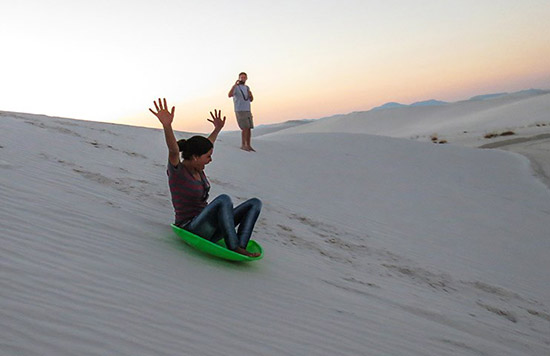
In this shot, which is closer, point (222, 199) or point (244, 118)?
point (222, 199)

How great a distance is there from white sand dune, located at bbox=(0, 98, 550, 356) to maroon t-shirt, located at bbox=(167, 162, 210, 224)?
0.98 ft

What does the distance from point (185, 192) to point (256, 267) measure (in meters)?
0.91

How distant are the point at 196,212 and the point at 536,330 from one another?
11.1ft

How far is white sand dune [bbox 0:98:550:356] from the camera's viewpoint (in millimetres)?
2486

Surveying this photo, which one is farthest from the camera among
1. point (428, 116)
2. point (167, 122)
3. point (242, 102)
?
point (428, 116)

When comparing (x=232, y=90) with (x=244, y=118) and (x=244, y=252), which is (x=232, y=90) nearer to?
(x=244, y=118)

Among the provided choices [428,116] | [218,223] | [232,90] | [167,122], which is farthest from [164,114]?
[428,116]

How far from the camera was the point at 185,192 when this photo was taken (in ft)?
12.7

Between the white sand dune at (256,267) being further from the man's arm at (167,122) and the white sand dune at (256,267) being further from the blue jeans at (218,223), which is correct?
the man's arm at (167,122)

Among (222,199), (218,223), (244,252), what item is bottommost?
(244,252)

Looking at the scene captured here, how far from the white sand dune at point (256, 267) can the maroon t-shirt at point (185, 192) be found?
11.7 inches

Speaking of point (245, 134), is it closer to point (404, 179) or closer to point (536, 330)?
point (404, 179)

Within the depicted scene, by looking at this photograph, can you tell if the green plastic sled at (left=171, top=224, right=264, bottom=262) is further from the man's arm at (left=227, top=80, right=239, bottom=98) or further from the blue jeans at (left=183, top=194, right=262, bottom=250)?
the man's arm at (left=227, top=80, right=239, bottom=98)

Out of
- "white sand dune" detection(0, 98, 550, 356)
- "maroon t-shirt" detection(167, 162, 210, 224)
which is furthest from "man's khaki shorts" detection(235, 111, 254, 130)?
"maroon t-shirt" detection(167, 162, 210, 224)
